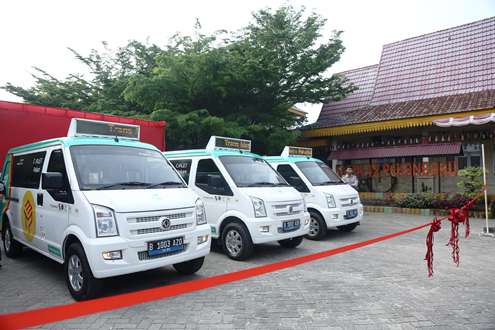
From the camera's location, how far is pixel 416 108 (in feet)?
48.0

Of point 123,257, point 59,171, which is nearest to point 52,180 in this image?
point 59,171

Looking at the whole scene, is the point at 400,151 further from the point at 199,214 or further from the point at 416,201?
the point at 199,214

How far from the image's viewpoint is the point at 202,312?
412cm

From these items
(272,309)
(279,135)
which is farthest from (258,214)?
(279,135)

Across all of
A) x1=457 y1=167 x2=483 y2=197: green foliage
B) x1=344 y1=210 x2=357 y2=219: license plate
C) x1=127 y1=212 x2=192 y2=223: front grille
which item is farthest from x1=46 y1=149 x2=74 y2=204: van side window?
x1=457 y1=167 x2=483 y2=197: green foliage

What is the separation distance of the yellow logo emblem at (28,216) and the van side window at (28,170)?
209mm

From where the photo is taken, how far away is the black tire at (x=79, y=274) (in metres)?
4.23

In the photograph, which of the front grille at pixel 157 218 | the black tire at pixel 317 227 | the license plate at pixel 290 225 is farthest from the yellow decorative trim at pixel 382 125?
the front grille at pixel 157 218

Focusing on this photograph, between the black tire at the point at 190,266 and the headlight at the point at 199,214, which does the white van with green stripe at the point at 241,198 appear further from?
the headlight at the point at 199,214

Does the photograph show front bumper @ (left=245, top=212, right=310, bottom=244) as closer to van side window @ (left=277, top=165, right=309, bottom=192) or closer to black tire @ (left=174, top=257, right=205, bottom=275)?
black tire @ (left=174, top=257, right=205, bottom=275)

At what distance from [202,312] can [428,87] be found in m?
15.4

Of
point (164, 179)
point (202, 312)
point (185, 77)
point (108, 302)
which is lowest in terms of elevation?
point (202, 312)

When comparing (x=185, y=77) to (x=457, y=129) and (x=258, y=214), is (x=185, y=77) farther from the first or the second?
(x=457, y=129)

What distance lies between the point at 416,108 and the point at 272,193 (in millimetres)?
10512
